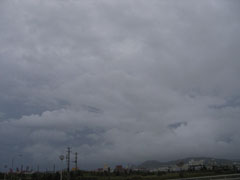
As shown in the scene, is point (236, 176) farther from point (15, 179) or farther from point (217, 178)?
point (15, 179)

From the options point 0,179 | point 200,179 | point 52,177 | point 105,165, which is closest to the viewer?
point 200,179

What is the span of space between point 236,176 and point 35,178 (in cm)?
6741

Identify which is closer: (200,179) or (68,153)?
(200,179)

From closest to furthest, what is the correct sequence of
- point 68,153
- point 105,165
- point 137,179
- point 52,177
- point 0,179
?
point 68,153
point 137,179
point 52,177
point 0,179
point 105,165

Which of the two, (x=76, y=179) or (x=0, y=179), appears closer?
(x=76, y=179)

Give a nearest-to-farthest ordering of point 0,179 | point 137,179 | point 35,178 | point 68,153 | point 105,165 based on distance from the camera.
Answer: point 68,153
point 137,179
point 35,178
point 0,179
point 105,165

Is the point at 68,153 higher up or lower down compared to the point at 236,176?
higher up

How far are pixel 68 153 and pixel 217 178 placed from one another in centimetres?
2885

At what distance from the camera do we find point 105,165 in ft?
391

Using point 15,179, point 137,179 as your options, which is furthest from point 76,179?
point 15,179

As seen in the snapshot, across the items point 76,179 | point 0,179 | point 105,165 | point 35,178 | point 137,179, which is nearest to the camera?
point 137,179

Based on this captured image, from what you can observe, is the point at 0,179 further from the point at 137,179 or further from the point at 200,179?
the point at 200,179

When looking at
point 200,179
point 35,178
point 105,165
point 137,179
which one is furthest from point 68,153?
point 105,165

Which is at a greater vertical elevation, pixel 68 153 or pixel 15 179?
pixel 68 153
